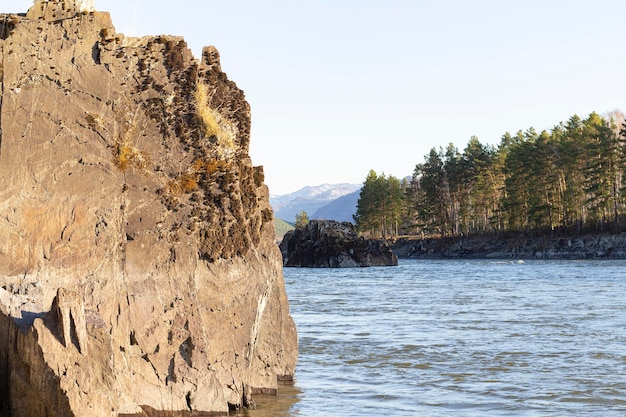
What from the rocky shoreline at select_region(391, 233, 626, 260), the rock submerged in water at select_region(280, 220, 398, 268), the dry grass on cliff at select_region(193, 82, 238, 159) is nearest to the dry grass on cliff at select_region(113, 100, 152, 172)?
the dry grass on cliff at select_region(193, 82, 238, 159)

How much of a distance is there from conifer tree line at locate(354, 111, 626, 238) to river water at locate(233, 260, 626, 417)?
2469 inches

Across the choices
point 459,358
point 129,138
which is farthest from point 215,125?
point 459,358

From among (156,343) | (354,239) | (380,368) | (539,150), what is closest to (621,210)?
(539,150)

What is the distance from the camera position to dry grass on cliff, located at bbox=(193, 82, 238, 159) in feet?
43.7

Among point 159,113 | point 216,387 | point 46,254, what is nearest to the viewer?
point 46,254

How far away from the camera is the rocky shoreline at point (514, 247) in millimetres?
85706

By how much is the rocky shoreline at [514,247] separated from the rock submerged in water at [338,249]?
665 inches

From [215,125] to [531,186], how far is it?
3804 inches

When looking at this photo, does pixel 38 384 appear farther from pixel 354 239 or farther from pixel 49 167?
pixel 354 239

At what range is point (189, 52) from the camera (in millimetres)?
13438

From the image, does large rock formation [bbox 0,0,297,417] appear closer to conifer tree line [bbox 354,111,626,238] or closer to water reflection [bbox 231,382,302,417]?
water reflection [bbox 231,382,302,417]

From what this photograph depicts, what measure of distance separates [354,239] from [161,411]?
83633 mm

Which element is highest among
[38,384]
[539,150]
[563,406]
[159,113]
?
[539,150]

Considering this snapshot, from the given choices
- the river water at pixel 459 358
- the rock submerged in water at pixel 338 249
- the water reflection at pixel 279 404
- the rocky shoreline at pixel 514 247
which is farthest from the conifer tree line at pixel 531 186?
the water reflection at pixel 279 404
